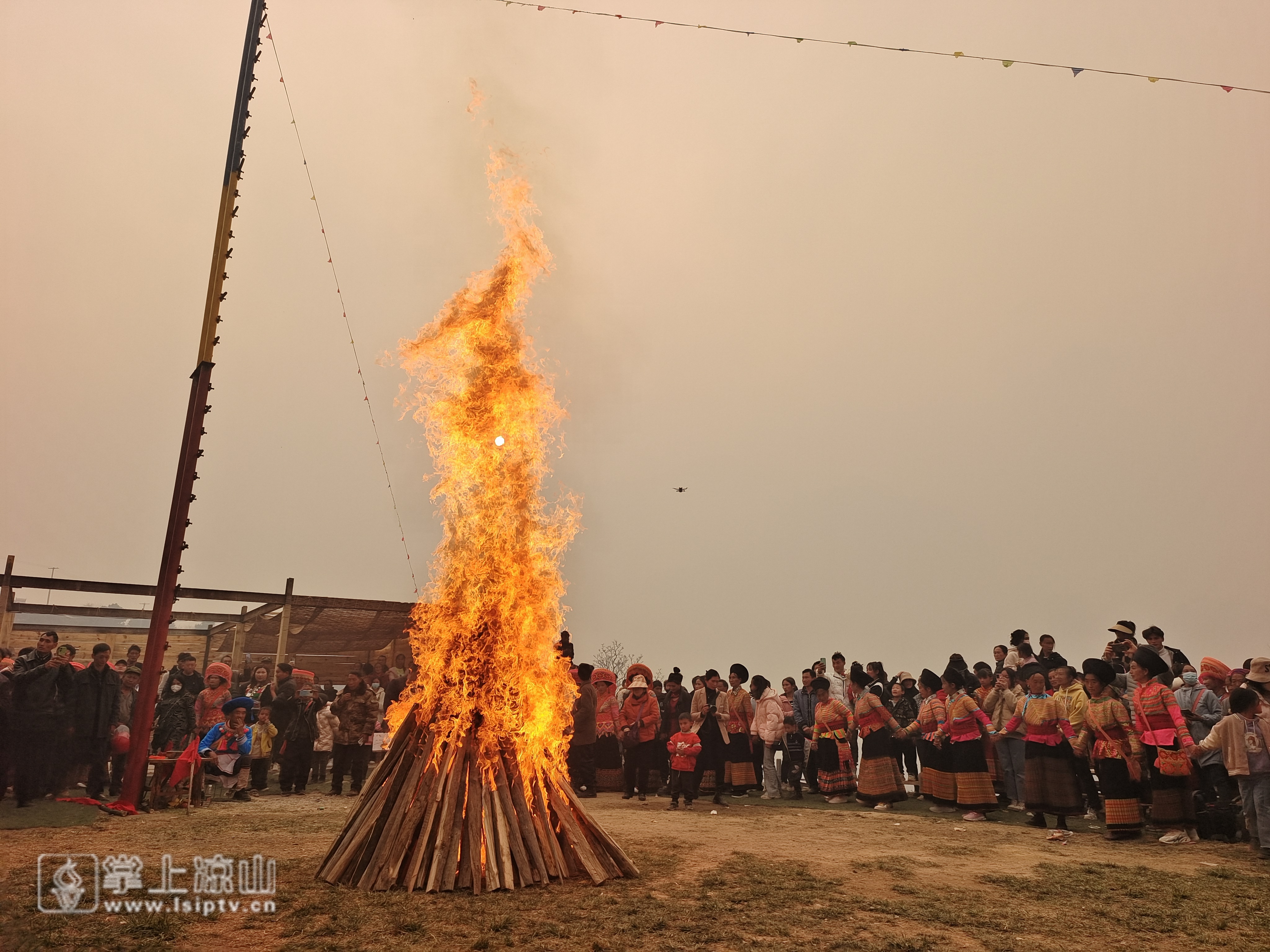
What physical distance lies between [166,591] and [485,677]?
6.52m

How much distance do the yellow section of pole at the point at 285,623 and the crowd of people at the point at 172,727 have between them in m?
2.57

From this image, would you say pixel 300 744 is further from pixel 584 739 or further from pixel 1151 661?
pixel 1151 661

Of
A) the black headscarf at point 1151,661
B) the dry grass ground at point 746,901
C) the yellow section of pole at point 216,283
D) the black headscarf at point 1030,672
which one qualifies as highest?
the yellow section of pole at point 216,283

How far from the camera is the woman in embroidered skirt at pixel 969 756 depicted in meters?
11.7

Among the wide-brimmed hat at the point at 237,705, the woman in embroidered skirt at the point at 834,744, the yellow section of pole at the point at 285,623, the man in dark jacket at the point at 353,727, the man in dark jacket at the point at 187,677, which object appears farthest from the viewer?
the yellow section of pole at the point at 285,623

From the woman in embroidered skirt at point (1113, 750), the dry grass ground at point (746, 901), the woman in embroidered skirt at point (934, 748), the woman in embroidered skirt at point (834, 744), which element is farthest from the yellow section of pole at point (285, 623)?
the woman in embroidered skirt at point (1113, 750)

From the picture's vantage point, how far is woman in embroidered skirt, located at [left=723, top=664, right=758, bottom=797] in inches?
569

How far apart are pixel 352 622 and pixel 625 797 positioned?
10.6m

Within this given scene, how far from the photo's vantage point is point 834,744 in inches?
570

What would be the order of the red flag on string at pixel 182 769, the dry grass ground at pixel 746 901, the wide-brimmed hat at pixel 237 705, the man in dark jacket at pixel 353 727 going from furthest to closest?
1. the man in dark jacket at pixel 353 727
2. the wide-brimmed hat at pixel 237 705
3. the red flag on string at pixel 182 769
4. the dry grass ground at pixel 746 901

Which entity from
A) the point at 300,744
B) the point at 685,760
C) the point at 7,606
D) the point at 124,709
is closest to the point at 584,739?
the point at 685,760

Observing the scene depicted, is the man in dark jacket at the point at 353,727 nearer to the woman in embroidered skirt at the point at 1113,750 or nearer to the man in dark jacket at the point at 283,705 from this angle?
the man in dark jacket at the point at 283,705

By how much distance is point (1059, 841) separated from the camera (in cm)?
967

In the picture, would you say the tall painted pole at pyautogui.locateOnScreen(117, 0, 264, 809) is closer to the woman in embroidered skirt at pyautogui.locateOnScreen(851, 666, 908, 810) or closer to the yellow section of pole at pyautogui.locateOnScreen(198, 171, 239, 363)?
the yellow section of pole at pyautogui.locateOnScreen(198, 171, 239, 363)
